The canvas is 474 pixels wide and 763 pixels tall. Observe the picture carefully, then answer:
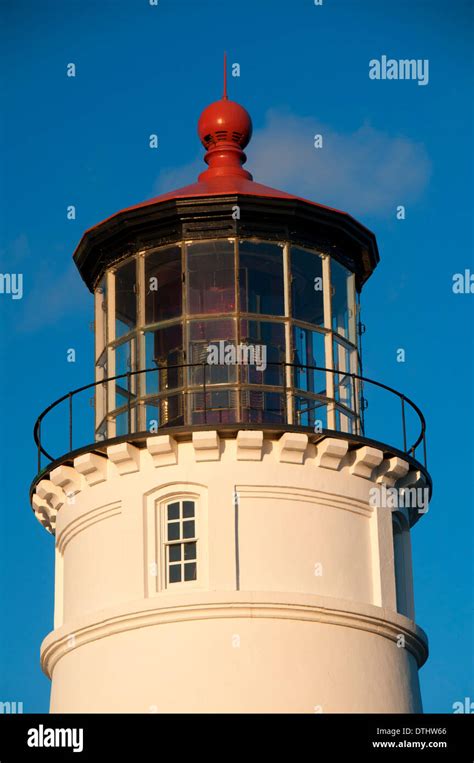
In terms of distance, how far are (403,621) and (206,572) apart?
263 cm

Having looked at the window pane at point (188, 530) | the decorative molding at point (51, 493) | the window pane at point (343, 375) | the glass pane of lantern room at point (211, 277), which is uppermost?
the glass pane of lantern room at point (211, 277)

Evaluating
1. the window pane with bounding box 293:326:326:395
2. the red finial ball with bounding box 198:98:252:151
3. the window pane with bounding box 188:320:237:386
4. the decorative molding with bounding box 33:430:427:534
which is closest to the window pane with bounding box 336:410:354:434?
the window pane with bounding box 293:326:326:395

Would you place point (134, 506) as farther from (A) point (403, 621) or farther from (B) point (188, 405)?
(A) point (403, 621)

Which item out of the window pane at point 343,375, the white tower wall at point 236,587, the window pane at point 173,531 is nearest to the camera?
the white tower wall at point 236,587

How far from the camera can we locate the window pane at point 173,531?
28797mm

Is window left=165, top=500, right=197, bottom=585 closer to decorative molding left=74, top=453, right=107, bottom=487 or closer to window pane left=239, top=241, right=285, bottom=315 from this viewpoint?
decorative molding left=74, top=453, right=107, bottom=487

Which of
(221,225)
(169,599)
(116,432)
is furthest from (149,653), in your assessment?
Result: (221,225)

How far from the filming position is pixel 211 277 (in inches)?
1174

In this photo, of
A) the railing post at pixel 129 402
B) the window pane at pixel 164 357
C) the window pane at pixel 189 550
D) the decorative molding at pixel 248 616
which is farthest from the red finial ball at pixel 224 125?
the decorative molding at pixel 248 616

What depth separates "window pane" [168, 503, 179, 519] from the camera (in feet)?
94.9

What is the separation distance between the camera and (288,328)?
29.7 m

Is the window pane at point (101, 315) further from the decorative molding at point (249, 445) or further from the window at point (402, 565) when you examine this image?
the window at point (402, 565)

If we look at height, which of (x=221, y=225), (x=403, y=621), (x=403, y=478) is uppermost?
(x=221, y=225)

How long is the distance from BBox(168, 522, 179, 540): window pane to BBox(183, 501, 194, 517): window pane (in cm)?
17
